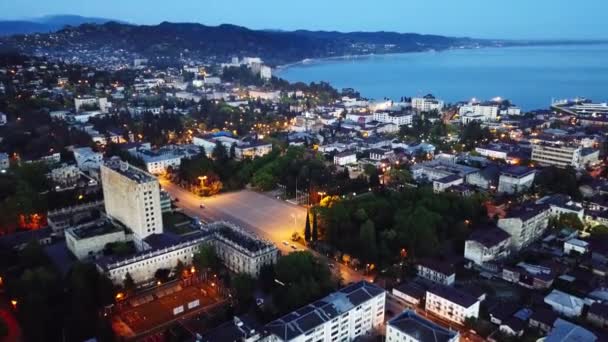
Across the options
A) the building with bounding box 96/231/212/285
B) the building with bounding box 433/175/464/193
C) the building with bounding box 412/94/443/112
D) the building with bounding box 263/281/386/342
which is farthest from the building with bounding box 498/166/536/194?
the building with bounding box 412/94/443/112

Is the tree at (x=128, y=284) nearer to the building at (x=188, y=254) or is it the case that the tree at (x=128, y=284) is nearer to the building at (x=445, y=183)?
the building at (x=188, y=254)

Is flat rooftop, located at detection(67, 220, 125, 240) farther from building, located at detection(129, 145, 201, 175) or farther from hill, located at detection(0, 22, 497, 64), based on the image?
hill, located at detection(0, 22, 497, 64)

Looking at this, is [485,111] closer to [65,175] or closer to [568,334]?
[568,334]

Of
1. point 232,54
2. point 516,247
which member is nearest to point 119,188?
point 516,247

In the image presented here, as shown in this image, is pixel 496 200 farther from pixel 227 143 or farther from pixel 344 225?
pixel 227 143

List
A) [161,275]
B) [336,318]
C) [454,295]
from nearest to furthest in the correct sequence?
1. [336,318]
2. [454,295]
3. [161,275]

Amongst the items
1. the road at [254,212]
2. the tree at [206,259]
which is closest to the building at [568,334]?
the road at [254,212]

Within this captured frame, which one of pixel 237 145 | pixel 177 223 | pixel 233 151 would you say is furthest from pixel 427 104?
pixel 177 223
